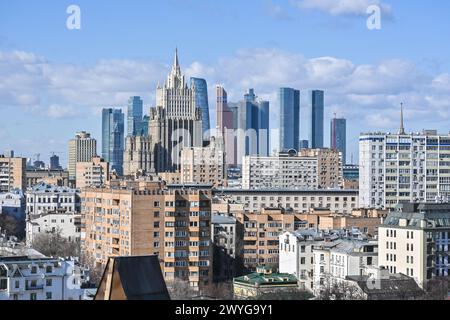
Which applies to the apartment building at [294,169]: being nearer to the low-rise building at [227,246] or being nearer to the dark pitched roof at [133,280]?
the low-rise building at [227,246]

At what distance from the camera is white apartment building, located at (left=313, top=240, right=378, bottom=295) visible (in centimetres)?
1270

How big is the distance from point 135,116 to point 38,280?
40.9 metres

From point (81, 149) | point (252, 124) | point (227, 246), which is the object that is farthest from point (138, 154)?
point (227, 246)

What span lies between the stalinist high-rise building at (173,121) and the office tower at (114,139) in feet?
9.57

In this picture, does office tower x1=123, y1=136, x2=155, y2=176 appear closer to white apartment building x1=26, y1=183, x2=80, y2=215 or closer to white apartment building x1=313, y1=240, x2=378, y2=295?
white apartment building x1=26, y1=183, x2=80, y2=215

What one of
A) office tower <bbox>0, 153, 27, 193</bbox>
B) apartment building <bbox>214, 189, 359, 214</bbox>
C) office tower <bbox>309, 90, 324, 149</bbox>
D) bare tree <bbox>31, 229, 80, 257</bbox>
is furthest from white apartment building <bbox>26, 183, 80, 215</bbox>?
office tower <bbox>309, 90, 324, 149</bbox>

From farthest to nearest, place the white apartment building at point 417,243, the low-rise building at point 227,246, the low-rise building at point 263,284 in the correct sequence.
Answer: the low-rise building at point 227,246 → the white apartment building at point 417,243 → the low-rise building at point 263,284

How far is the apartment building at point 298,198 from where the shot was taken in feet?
94.0

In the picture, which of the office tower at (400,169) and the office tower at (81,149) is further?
the office tower at (81,149)

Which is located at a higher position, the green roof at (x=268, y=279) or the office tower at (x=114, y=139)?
the office tower at (x=114, y=139)

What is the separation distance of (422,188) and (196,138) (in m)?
19.1

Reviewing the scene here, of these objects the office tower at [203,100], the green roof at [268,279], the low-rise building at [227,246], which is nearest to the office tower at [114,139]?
the office tower at [203,100]
